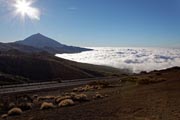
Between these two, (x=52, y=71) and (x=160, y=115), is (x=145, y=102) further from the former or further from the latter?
(x=52, y=71)

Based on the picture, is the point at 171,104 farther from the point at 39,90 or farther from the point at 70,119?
the point at 39,90

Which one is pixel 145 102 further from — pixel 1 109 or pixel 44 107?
pixel 1 109

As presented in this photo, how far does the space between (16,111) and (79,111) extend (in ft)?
18.5

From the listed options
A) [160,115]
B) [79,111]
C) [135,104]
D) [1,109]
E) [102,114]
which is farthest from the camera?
[1,109]

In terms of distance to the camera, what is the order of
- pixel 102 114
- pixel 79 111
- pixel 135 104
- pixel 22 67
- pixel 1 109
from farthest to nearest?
pixel 22 67 → pixel 1 109 → pixel 135 104 → pixel 79 111 → pixel 102 114

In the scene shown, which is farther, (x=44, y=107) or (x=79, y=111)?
(x=44, y=107)

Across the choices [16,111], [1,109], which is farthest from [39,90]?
[16,111]

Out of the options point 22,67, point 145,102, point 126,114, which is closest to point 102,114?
point 126,114

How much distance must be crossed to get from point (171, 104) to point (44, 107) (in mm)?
11522

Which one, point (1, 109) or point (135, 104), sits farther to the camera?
point (1, 109)

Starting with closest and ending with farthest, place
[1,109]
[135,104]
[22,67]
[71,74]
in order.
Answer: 1. [135,104]
2. [1,109]
3. [22,67]
4. [71,74]

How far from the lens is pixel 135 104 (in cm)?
2723

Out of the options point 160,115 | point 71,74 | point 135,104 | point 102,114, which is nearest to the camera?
point 160,115

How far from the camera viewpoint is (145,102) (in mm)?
27969
